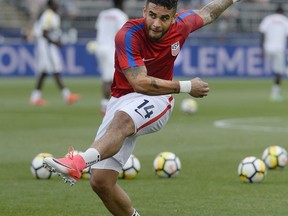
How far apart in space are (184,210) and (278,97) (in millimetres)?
19169

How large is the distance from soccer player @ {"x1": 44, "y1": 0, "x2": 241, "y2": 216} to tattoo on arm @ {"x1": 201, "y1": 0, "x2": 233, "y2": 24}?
2.54 ft

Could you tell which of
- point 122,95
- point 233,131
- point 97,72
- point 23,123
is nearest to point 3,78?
point 97,72

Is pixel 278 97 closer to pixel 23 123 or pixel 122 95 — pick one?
pixel 23 123

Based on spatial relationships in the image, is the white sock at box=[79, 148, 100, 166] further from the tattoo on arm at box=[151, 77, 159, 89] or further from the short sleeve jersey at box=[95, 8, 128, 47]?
the short sleeve jersey at box=[95, 8, 128, 47]

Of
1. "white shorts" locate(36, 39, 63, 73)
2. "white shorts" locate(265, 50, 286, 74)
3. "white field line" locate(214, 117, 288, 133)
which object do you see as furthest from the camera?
"white shorts" locate(265, 50, 286, 74)

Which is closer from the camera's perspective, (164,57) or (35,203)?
(164,57)

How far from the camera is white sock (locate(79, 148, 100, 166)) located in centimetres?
777

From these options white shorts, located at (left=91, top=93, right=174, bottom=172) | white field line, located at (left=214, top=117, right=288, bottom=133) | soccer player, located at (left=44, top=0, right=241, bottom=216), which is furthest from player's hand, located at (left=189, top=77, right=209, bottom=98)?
white field line, located at (left=214, top=117, right=288, bottom=133)

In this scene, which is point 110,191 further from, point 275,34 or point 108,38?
point 275,34

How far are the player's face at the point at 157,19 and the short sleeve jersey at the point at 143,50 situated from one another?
138 millimetres

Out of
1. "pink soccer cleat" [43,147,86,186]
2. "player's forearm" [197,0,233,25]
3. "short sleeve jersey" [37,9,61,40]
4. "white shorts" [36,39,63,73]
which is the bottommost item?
"white shorts" [36,39,63,73]

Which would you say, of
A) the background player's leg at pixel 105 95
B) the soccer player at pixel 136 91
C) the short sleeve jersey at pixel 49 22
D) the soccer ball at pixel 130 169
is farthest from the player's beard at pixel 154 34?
the short sleeve jersey at pixel 49 22

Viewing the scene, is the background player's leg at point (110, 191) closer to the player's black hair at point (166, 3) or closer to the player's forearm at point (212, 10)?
the player's black hair at point (166, 3)

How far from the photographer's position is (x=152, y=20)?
8250mm
